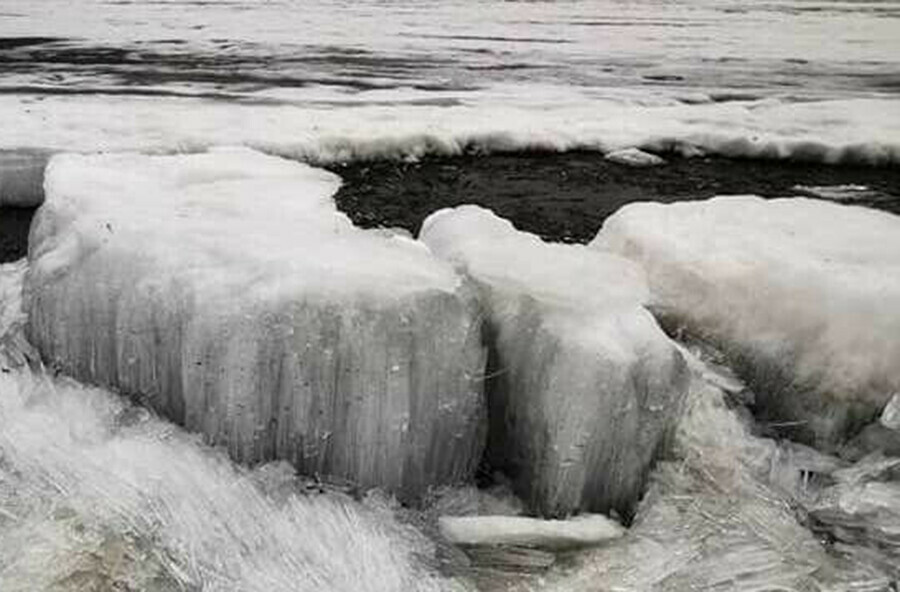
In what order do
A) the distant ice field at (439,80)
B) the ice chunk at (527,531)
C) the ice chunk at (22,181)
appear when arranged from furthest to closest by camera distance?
the distant ice field at (439,80), the ice chunk at (22,181), the ice chunk at (527,531)

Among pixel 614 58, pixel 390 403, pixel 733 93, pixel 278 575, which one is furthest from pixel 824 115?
pixel 278 575

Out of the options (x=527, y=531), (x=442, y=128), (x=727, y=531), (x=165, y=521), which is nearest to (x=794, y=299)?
(x=727, y=531)

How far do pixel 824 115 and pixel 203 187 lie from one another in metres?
5.33

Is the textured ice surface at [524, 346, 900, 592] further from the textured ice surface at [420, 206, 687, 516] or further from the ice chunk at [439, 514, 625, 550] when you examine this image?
the textured ice surface at [420, 206, 687, 516]

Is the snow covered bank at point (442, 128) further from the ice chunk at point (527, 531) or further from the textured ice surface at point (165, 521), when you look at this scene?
the ice chunk at point (527, 531)

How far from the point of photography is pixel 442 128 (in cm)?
612

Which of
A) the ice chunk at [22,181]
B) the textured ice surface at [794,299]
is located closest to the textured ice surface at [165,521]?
the textured ice surface at [794,299]

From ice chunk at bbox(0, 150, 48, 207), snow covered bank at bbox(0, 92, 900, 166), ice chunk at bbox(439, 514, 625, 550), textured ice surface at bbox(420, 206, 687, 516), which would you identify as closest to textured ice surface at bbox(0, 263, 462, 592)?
ice chunk at bbox(439, 514, 625, 550)

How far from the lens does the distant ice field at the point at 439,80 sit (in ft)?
19.7

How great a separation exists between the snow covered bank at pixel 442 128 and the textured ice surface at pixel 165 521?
9.99ft

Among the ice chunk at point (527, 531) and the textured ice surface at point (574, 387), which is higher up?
the textured ice surface at point (574, 387)

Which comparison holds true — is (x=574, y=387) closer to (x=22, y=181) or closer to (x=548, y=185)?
(x=548, y=185)

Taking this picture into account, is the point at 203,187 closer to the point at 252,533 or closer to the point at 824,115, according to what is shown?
the point at 252,533

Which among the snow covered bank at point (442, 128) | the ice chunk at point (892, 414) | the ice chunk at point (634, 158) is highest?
the snow covered bank at point (442, 128)
